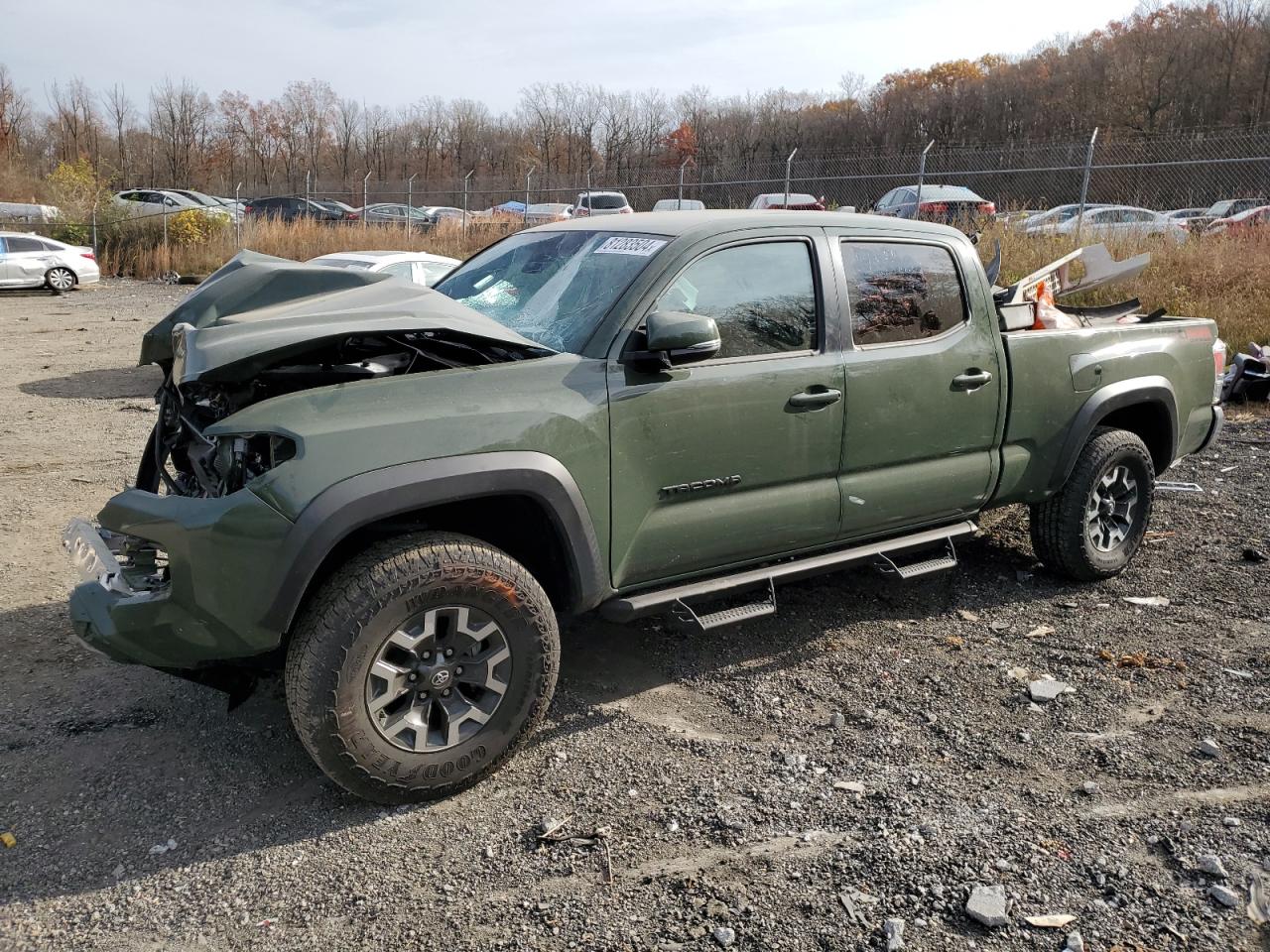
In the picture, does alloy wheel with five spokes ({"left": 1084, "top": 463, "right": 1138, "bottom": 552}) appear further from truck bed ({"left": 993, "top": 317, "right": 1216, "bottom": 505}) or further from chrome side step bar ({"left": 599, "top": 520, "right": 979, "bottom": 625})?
chrome side step bar ({"left": 599, "top": 520, "right": 979, "bottom": 625})

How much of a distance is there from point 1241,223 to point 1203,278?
214 centimetres

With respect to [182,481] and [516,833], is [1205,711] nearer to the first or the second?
[516,833]

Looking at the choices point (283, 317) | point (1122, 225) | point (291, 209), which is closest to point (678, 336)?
point (283, 317)

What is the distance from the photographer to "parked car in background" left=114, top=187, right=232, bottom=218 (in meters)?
27.6

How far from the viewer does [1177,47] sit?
46.2 metres

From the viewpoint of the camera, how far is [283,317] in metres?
3.39

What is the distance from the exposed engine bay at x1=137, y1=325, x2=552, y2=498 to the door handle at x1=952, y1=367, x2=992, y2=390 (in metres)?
1.96

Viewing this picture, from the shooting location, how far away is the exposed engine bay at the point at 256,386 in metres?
3.19

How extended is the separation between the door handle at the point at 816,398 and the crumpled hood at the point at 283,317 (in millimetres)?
1016

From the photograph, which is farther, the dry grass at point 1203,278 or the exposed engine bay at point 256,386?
the dry grass at point 1203,278

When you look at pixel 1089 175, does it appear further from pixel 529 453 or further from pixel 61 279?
pixel 61 279

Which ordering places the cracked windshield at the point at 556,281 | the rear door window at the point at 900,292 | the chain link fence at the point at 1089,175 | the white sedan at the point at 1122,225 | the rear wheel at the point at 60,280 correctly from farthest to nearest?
the rear wheel at the point at 60,280 < the chain link fence at the point at 1089,175 < the white sedan at the point at 1122,225 < the rear door window at the point at 900,292 < the cracked windshield at the point at 556,281

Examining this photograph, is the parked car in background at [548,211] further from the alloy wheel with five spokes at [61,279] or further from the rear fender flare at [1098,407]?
the rear fender flare at [1098,407]

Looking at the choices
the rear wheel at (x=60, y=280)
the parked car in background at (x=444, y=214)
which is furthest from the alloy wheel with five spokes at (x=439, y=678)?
the rear wheel at (x=60, y=280)
